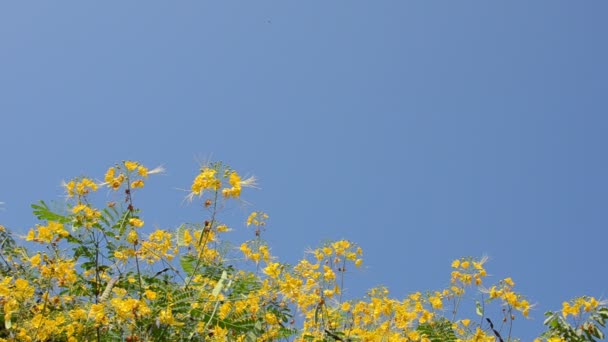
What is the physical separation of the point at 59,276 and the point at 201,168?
112 centimetres

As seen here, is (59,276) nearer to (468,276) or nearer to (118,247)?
(118,247)

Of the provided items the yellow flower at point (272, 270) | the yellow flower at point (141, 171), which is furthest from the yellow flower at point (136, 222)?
the yellow flower at point (272, 270)

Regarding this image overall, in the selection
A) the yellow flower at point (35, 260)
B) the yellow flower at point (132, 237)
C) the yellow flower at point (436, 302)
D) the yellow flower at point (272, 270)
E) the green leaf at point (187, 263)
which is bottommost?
the yellow flower at point (35, 260)

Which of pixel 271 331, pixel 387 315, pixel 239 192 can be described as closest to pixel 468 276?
pixel 387 315

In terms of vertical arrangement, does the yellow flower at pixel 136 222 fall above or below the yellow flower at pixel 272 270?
Result: below

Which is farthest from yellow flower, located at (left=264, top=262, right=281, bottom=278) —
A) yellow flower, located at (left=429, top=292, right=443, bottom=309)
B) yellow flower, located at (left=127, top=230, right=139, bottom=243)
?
yellow flower, located at (left=429, top=292, right=443, bottom=309)

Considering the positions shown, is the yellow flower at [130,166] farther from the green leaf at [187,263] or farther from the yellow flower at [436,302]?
the yellow flower at [436,302]

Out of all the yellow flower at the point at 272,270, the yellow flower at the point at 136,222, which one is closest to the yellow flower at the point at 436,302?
the yellow flower at the point at 272,270

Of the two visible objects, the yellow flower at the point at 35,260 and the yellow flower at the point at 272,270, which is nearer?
the yellow flower at the point at 35,260

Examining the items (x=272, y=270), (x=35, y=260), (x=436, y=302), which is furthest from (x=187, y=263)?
(x=436, y=302)

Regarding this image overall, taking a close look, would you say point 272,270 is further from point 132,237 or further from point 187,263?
point 132,237

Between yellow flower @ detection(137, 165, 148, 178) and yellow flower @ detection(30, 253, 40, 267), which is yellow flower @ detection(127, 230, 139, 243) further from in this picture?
yellow flower @ detection(30, 253, 40, 267)

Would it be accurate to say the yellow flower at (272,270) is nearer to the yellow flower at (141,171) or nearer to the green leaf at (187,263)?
the green leaf at (187,263)

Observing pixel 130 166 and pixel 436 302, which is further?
pixel 436 302
